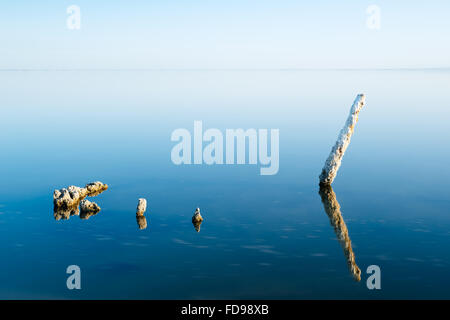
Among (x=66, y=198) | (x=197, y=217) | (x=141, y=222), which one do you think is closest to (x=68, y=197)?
(x=66, y=198)

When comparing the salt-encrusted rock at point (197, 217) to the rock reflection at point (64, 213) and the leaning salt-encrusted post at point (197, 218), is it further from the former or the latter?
the rock reflection at point (64, 213)

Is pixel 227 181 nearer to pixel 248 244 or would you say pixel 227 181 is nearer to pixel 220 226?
pixel 220 226

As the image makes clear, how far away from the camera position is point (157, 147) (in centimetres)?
5512

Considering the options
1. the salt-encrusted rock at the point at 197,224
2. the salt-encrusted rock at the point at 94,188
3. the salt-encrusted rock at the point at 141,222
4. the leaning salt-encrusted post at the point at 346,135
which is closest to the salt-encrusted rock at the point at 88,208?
the salt-encrusted rock at the point at 141,222

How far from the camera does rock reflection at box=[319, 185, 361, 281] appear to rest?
24719 mm

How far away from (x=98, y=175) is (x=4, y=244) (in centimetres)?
1512

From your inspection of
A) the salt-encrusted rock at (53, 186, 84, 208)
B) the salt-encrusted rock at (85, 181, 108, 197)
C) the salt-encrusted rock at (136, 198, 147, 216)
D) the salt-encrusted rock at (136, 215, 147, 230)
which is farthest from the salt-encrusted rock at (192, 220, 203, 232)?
the salt-encrusted rock at (85, 181, 108, 197)

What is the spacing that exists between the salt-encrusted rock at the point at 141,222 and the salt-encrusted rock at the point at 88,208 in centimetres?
259

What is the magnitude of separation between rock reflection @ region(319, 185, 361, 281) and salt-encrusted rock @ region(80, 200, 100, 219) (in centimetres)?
1339

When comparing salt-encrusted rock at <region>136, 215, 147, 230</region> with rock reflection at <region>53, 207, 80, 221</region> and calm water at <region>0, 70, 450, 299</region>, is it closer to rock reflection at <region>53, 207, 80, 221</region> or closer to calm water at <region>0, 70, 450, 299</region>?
calm water at <region>0, 70, 450, 299</region>

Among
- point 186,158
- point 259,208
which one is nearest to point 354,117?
point 259,208

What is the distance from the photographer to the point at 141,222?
30.5 meters

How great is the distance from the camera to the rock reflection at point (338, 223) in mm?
24719

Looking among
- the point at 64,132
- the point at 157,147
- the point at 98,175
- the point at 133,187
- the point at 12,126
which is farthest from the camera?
the point at 12,126
